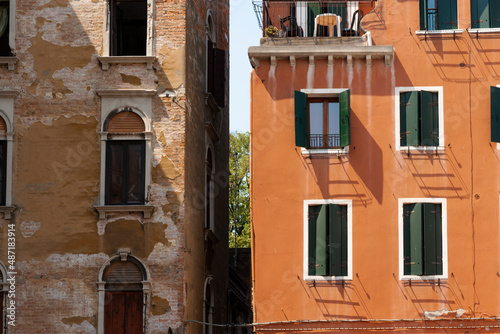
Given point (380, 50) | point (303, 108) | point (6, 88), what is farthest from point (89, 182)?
point (380, 50)

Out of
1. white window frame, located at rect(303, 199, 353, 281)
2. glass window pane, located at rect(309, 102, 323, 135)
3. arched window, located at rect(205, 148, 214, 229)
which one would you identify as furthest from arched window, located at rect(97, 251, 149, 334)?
glass window pane, located at rect(309, 102, 323, 135)

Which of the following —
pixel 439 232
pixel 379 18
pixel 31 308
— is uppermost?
pixel 379 18

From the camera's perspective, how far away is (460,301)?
94.8 feet

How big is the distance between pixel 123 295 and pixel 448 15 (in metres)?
12.0

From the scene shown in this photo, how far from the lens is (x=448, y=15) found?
3067cm

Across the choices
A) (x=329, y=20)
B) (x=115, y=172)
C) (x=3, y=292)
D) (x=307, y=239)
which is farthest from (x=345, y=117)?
(x=3, y=292)

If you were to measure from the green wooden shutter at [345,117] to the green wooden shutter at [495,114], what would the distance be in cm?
392

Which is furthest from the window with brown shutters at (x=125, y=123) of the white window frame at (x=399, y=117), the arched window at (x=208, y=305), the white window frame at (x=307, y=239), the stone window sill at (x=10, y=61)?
the white window frame at (x=399, y=117)

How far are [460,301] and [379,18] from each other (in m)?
8.24

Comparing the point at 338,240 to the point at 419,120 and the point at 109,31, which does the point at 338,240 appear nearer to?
the point at 419,120

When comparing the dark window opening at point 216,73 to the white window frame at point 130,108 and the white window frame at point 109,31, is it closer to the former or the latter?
the white window frame at point 109,31

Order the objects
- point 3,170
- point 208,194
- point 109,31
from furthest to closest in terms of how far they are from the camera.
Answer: point 208,194, point 109,31, point 3,170

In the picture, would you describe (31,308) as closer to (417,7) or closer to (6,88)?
(6,88)

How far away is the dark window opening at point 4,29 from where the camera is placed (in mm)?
30953
